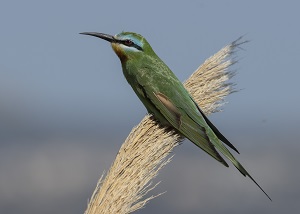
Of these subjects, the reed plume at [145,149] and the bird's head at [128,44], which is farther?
the bird's head at [128,44]

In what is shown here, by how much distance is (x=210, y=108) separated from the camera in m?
5.27

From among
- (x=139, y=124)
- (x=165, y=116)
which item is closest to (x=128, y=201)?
(x=139, y=124)

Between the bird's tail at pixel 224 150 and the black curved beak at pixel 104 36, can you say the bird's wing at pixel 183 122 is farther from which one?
the black curved beak at pixel 104 36

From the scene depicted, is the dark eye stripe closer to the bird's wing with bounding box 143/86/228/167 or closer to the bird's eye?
the bird's eye

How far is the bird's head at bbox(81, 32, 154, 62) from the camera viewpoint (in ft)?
18.4

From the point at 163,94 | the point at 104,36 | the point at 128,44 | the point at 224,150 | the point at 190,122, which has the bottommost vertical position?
the point at 224,150

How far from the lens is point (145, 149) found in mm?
4176

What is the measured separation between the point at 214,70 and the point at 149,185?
159cm

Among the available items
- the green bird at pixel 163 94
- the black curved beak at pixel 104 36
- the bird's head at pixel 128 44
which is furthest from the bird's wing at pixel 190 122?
the black curved beak at pixel 104 36

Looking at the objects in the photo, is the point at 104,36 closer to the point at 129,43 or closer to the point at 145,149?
the point at 129,43

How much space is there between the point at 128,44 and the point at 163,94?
1.74 feet

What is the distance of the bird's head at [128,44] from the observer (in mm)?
5609

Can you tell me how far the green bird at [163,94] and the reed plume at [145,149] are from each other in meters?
0.09

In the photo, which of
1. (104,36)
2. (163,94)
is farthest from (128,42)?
(163,94)
